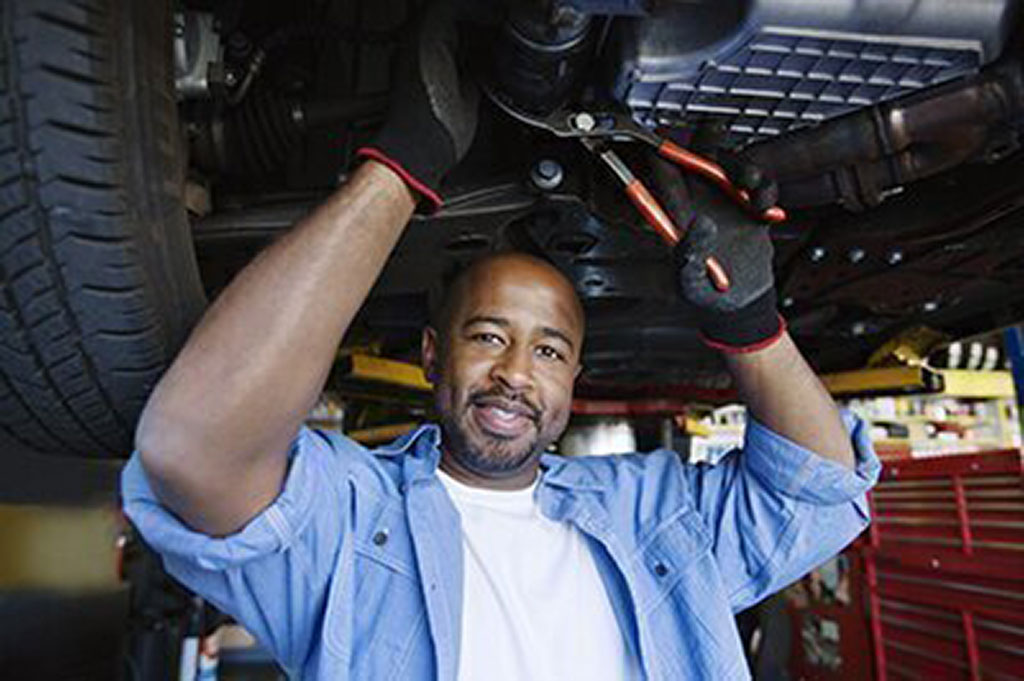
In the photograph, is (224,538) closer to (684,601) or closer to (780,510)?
(684,601)

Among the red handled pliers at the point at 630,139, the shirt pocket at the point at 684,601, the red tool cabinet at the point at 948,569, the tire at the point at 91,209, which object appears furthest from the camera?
the red tool cabinet at the point at 948,569

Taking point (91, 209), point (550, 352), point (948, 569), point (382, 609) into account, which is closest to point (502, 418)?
point (550, 352)

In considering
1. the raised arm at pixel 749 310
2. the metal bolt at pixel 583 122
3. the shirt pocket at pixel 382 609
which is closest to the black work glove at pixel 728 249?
the raised arm at pixel 749 310

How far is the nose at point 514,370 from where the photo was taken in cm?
96

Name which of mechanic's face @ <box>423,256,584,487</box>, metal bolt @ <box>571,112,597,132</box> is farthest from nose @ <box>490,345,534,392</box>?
metal bolt @ <box>571,112,597,132</box>

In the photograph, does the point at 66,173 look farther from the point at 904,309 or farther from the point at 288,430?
the point at 904,309

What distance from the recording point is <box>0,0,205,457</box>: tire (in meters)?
0.58

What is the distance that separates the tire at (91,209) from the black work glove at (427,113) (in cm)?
19

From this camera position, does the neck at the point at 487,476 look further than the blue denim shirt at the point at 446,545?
Yes

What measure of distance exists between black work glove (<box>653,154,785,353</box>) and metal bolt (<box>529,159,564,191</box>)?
130 mm

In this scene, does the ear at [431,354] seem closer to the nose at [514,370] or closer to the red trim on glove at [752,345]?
the nose at [514,370]

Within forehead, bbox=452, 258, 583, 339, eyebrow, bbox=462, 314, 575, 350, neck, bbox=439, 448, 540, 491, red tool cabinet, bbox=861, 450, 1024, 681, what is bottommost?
red tool cabinet, bbox=861, 450, 1024, 681

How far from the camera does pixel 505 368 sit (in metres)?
0.97

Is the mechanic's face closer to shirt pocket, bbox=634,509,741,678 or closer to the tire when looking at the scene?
shirt pocket, bbox=634,509,741,678
